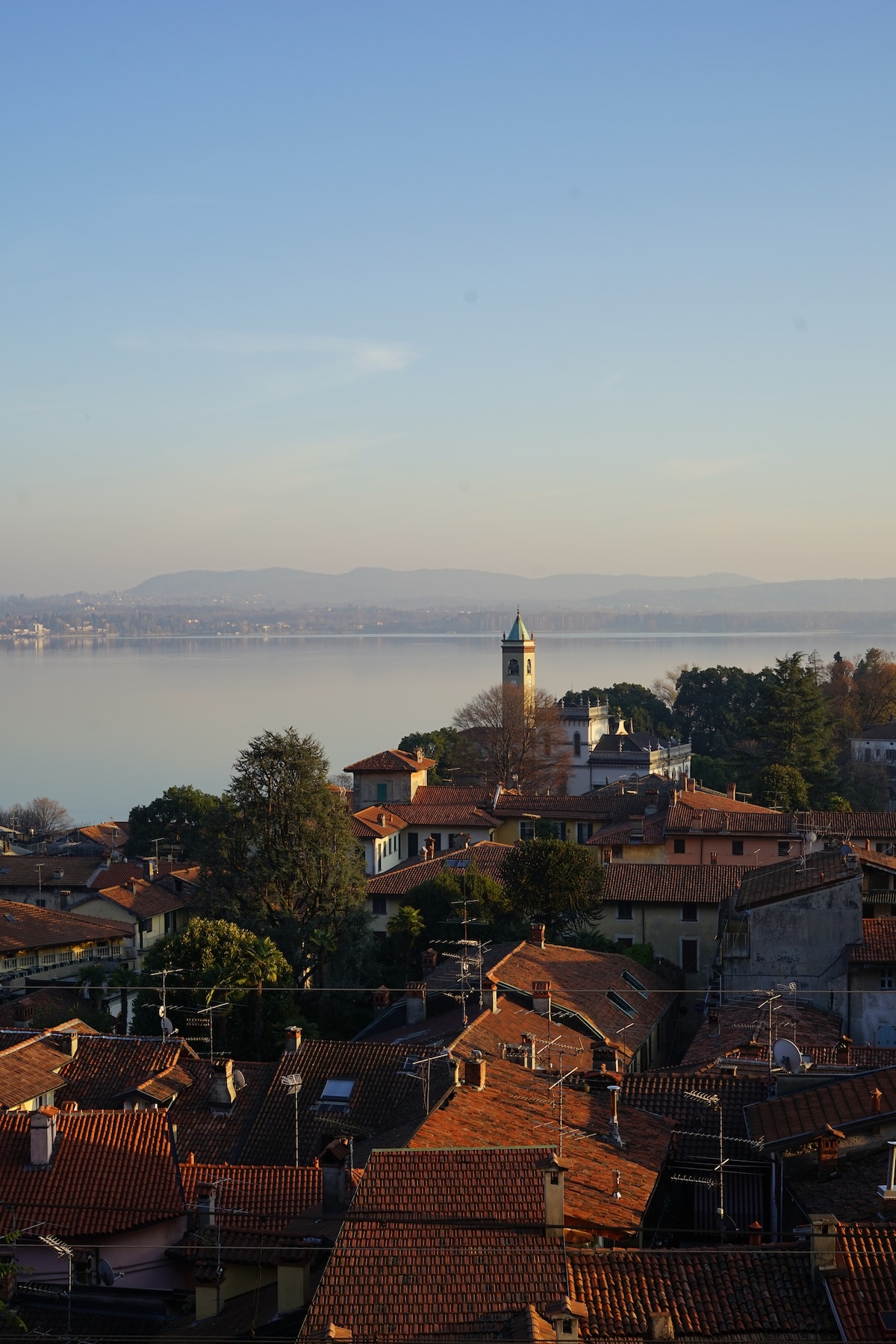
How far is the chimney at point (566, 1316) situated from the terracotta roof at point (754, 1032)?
8.05 m

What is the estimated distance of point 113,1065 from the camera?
1844 cm

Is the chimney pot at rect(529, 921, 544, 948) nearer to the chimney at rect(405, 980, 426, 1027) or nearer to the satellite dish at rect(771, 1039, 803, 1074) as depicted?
the chimney at rect(405, 980, 426, 1027)

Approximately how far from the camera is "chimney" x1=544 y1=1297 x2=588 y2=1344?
8.91 metres

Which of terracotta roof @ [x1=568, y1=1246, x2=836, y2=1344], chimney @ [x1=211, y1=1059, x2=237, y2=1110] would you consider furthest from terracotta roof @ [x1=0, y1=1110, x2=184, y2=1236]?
terracotta roof @ [x1=568, y1=1246, x2=836, y2=1344]

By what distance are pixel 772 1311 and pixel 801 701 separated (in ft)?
136

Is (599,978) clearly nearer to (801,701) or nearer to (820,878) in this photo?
(820,878)

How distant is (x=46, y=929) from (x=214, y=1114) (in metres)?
16.2

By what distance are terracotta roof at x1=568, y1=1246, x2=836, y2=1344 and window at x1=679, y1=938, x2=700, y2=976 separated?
18.8 m

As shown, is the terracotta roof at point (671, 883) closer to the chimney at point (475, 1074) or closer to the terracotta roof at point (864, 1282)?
the chimney at point (475, 1074)

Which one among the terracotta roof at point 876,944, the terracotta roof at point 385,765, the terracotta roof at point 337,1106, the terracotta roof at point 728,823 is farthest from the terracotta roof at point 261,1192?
the terracotta roof at point 385,765

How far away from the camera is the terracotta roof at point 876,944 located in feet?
66.3

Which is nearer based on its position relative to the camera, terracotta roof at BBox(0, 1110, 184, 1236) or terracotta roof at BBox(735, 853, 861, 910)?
terracotta roof at BBox(0, 1110, 184, 1236)

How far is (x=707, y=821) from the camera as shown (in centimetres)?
3512

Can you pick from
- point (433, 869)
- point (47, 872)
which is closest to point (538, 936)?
point (433, 869)
